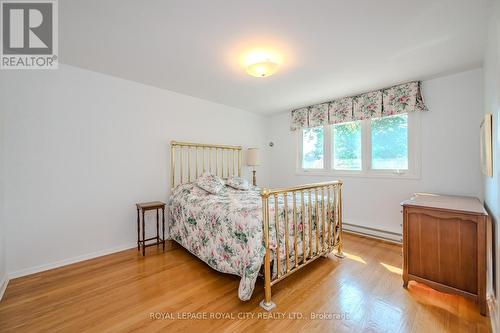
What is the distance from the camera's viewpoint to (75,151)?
2.48 metres

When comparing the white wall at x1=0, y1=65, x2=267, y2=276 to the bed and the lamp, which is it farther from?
the lamp

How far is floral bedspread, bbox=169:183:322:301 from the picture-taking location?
1733 mm

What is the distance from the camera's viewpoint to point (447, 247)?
179 centimetres

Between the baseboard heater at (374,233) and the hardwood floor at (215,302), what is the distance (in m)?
0.76

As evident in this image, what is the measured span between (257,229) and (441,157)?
270 centimetres

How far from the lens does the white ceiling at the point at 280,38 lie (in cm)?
152

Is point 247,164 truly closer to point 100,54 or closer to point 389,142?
point 389,142

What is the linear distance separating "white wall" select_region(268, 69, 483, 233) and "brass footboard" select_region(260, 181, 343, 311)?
1.06 metres

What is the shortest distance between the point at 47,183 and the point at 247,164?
2941mm

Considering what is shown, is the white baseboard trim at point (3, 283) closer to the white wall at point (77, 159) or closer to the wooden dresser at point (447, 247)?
the white wall at point (77, 159)

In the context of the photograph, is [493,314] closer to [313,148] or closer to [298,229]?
[298,229]

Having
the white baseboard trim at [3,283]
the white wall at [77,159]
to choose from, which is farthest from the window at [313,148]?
the white baseboard trim at [3,283]

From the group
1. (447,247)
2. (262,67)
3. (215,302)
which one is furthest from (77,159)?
(447,247)

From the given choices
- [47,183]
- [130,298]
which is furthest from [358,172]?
[47,183]
